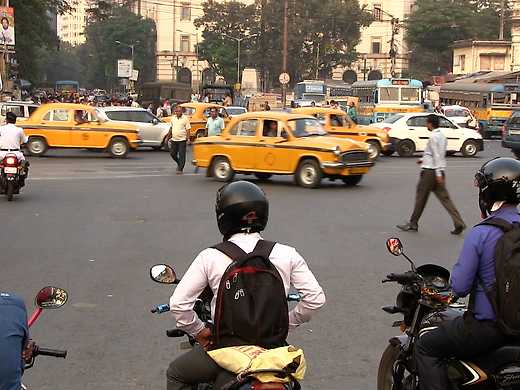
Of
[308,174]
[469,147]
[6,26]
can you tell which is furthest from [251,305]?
[6,26]

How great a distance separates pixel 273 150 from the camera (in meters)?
18.2

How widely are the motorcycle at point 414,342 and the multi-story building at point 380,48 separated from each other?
98.0 metres

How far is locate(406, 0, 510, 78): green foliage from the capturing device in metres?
89.6

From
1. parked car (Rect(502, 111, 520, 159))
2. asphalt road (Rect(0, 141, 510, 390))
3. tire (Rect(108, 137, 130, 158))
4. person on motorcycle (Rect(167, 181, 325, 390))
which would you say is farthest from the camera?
parked car (Rect(502, 111, 520, 159))

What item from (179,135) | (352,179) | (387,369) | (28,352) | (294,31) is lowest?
(352,179)

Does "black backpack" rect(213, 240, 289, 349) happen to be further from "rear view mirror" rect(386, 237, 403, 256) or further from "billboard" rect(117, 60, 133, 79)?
"billboard" rect(117, 60, 133, 79)

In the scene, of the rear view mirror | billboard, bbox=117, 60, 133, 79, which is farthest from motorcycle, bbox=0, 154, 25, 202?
billboard, bbox=117, 60, 133, 79

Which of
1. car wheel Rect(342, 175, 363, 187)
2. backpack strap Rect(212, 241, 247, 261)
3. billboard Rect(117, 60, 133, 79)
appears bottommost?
car wheel Rect(342, 175, 363, 187)

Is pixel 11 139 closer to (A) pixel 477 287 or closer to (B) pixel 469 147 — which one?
(A) pixel 477 287

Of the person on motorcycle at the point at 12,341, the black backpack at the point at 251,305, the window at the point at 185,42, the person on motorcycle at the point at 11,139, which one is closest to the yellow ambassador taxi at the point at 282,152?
the person on motorcycle at the point at 11,139

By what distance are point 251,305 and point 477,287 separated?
48.3 inches

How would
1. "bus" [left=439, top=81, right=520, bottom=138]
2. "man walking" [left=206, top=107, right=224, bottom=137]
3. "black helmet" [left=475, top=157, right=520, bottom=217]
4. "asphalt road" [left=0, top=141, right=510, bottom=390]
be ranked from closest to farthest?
1. "black helmet" [left=475, top=157, right=520, bottom=217]
2. "asphalt road" [left=0, top=141, right=510, bottom=390]
3. "man walking" [left=206, top=107, right=224, bottom=137]
4. "bus" [left=439, top=81, right=520, bottom=138]

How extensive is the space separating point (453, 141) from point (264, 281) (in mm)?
24947

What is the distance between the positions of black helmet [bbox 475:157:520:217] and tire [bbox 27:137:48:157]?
74.9 ft
